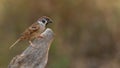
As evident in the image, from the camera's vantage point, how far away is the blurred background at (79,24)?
376 inches

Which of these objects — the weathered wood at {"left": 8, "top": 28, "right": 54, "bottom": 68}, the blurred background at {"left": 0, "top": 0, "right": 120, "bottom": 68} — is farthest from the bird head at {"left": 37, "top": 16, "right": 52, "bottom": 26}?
the blurred background at {"left": 0, "top": 0, "right": 120, "bottom": 68}

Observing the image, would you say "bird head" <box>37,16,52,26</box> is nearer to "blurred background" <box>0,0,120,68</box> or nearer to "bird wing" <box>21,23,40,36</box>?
→ "bird wing" <box>21,23,40,36</box>

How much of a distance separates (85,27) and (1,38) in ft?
5.64

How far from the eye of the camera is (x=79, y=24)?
10.0 meters

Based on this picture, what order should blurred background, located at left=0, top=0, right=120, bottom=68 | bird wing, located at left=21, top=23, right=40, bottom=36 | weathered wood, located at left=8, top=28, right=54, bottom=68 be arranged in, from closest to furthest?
weathered wood, located at left=8, top=28, right=54, bottom=68 < bird wing, located at left=21, top=23, right=40, bottom=36 < blurred background, located at left=0, top=0, right=120, bottom=68

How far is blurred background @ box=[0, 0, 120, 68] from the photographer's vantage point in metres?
9.55

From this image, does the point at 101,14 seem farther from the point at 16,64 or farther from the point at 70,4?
the point at 16,64

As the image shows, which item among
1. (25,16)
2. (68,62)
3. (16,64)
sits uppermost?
(25,16)

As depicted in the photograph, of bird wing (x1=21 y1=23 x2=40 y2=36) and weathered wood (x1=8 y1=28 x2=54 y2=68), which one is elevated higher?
bird wing (x1=21 y1=23 x2=40 y2=36)

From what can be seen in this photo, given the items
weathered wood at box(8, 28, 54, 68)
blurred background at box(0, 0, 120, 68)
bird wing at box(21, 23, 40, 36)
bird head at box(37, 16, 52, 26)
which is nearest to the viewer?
weathered wood at box(8, 28, 54, 68)

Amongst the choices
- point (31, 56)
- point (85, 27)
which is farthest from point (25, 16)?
point (31, 56)

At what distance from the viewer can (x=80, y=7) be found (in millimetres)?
10008

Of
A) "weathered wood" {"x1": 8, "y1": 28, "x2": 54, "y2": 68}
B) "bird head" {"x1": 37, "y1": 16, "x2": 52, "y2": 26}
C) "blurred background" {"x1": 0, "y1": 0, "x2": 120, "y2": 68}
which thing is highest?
"blurred background" {"x1": 0, "y1": 0, "x2": 120, "y2": 68}

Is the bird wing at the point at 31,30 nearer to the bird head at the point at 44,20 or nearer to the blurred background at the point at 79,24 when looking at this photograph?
the bird head at the point at 44,20
